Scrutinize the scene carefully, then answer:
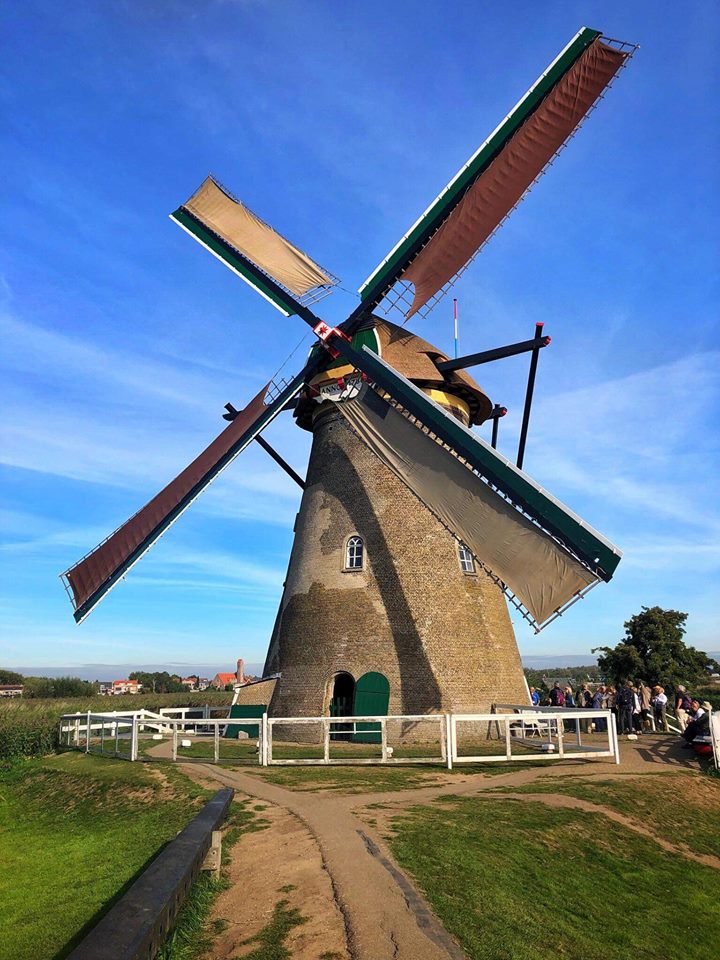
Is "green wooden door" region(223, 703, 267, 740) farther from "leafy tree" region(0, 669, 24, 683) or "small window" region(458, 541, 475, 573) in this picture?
"leafy tree" region(0, 669, 24, 683)

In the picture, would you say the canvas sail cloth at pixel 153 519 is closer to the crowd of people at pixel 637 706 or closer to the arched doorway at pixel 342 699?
the arched doorway at pixel 342 699

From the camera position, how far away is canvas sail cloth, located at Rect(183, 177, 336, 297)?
21.5m

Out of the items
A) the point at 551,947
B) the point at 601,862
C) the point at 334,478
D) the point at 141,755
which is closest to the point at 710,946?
the point at 601,862

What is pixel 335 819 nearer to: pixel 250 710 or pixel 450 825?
pixel 450 825

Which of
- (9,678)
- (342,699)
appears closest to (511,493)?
(342,699)

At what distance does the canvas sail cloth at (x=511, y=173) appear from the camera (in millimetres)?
15914

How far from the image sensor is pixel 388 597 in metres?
18.4

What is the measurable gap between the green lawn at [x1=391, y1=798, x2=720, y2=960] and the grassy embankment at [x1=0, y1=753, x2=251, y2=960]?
298 centimetres

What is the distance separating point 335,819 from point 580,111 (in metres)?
15.9

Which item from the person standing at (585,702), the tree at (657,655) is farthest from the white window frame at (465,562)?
the tree at (657,655)

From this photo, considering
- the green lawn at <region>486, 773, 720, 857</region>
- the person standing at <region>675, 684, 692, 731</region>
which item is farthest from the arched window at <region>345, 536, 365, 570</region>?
the person standing at <region>675, 684, 692, 731</region>

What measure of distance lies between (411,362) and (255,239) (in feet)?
22.6

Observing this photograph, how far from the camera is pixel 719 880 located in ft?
28.1

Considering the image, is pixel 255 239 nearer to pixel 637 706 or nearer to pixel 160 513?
pixel 160 513
